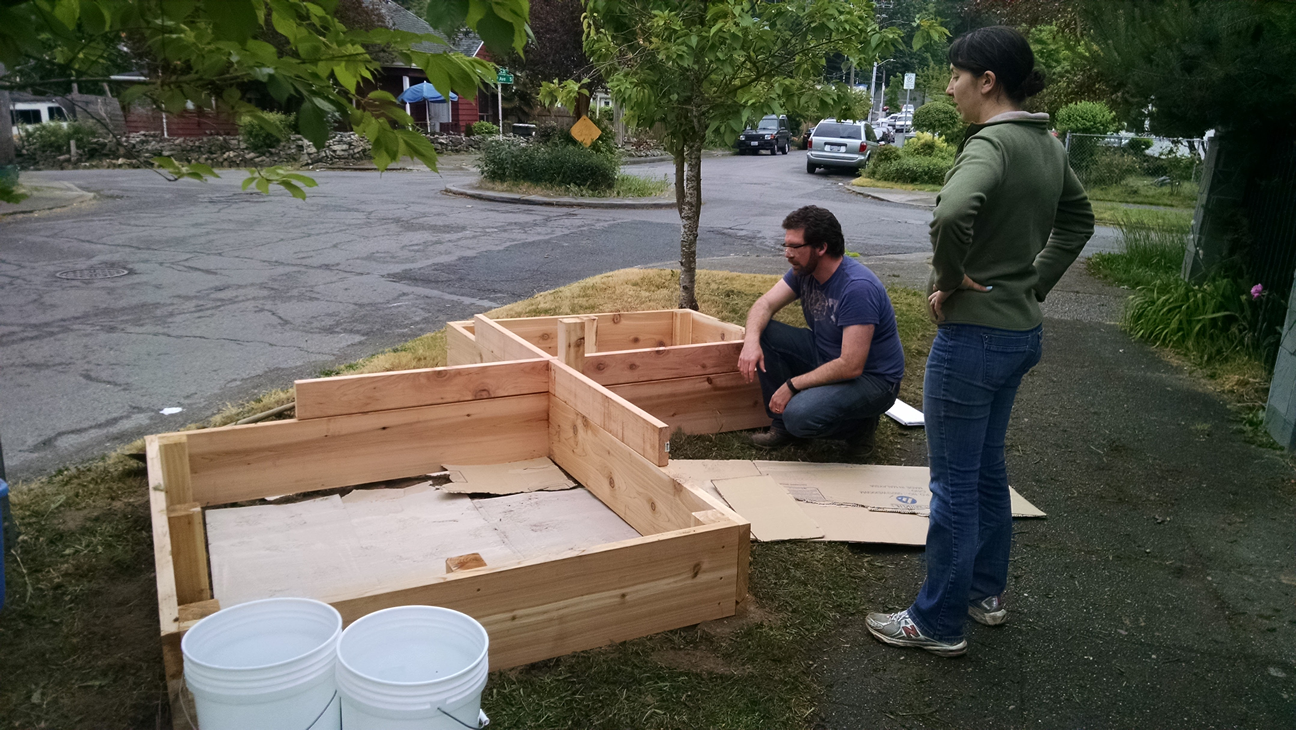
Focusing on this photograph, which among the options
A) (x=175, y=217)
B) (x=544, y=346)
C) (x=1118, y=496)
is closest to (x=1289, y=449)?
(x=1118, y=496)

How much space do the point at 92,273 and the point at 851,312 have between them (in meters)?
9.21

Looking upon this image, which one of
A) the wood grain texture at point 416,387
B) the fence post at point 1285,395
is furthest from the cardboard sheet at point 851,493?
the fence post at point 1285,395

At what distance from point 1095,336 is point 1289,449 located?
2.88 m

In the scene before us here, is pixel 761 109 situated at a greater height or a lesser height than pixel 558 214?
greater

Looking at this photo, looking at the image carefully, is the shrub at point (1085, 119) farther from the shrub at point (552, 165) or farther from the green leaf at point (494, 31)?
the green leaf at point (494, 31)

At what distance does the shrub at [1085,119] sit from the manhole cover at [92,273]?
21.4 meters

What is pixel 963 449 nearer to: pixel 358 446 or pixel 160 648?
pixel 160 648

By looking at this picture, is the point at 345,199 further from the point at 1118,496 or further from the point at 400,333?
the point at 1118,496

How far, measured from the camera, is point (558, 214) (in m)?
17.2

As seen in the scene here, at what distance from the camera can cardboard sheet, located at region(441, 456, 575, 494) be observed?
4453 mm

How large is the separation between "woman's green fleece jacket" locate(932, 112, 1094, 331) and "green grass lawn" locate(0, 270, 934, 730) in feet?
4.16

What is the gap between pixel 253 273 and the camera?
10.5 metres

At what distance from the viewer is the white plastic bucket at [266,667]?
1843 mm

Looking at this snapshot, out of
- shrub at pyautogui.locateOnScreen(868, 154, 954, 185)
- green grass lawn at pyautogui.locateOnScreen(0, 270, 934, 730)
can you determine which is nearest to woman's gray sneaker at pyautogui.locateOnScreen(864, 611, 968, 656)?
green grass lawn at pyautogui.locateOnScreen(0, 270, 934, 730)
